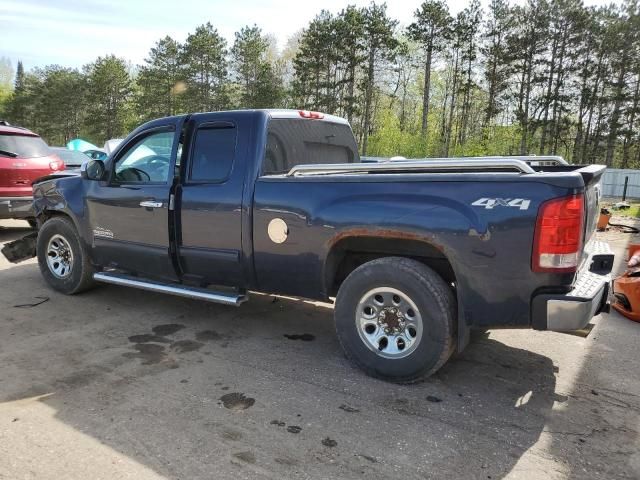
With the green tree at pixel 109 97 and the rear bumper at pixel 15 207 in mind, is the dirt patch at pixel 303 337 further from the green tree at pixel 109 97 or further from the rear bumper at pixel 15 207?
the green tree at pixel 109 97

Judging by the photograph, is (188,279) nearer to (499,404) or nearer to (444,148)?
(499,404)

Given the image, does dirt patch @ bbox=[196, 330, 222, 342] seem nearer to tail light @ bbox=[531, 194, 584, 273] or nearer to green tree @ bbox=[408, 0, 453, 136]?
tail light @ bbox=[531, 194, 584, 273]

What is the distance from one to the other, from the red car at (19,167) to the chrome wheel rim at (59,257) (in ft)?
12.0

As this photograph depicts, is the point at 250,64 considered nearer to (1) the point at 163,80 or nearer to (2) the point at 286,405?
(1) the point at 163,80

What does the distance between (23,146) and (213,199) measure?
6.89m

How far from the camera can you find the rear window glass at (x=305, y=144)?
446cm

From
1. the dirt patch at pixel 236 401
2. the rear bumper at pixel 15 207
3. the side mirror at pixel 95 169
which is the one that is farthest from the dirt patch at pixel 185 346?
the rear bumper at pixel 15 207

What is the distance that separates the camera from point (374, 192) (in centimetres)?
356

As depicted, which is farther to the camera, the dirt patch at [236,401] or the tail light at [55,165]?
the tail light at [55,165]

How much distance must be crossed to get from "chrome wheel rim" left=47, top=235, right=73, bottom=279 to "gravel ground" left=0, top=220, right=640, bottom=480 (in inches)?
34.1

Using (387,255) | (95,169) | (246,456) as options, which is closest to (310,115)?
(387,255)

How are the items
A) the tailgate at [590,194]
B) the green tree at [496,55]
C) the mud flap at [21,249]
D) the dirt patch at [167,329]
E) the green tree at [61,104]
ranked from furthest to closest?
the green tree at [61,104] → the green tree at [496,55] → the mud flap at [21,249] → the dirt patch at [167,329] → the tailgate at [590,194]

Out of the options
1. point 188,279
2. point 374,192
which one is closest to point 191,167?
point 188,279

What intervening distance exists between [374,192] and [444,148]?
47136mm
